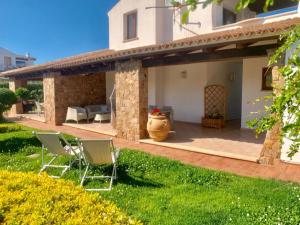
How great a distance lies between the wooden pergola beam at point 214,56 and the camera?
7.12 m

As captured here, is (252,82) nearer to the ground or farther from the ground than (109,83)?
nearer to the ground

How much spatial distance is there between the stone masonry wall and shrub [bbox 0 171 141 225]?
1235cm

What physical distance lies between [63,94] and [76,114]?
1773 millimetres

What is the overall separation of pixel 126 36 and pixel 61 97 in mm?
5601

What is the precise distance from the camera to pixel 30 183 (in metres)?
3.42

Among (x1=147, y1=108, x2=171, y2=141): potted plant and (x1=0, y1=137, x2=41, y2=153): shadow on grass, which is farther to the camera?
(x1=147, y1=108, x2=171, y2=141): potted plant

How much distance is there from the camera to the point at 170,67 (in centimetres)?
1523

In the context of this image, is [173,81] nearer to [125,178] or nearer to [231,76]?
[231,76]

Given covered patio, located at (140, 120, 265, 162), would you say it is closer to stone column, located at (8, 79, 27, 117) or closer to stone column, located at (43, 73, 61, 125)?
stone column, located at (43, 73, 61, 125)

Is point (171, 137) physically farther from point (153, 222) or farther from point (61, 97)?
point (61, 97)

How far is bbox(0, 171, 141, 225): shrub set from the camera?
2.57 metres

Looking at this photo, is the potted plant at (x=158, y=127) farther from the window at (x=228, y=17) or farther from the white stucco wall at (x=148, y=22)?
the window at (x=228, y=17)

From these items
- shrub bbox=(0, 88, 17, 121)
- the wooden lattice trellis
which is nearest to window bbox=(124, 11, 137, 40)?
the wooden lattice trellis

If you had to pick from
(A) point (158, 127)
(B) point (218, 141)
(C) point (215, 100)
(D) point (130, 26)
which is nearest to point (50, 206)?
(A) point (158, 127)
